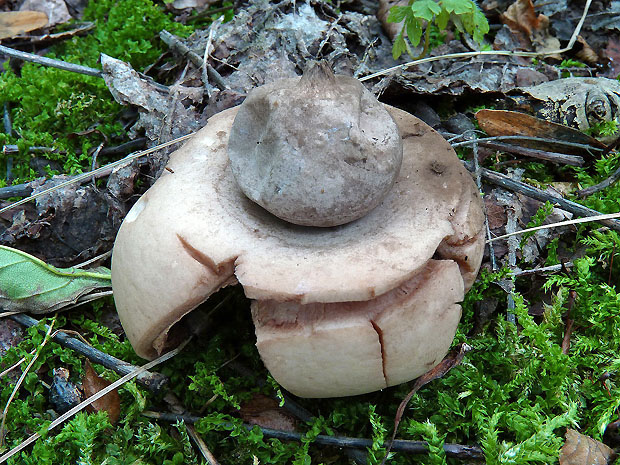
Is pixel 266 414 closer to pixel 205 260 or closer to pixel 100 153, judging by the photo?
pixel 205 260

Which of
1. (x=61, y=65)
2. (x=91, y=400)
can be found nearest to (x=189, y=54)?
(x=61, y=65)

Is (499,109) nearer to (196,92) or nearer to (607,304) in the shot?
(607,304)

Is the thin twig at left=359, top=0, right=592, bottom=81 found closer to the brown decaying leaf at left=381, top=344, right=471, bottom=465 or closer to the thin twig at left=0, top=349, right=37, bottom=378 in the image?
the brown decaying leaf at left=381, top=344, right=471, bottom=465

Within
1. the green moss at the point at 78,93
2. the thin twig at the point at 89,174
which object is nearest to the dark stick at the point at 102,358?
→ the thin twig at the point at 89,174

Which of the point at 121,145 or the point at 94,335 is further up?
the point at 121,145

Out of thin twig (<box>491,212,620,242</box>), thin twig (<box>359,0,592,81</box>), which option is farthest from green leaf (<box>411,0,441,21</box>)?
thin twig (<box>491,212,620,242</box>)

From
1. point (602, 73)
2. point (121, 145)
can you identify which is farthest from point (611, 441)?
point (121, 145)
